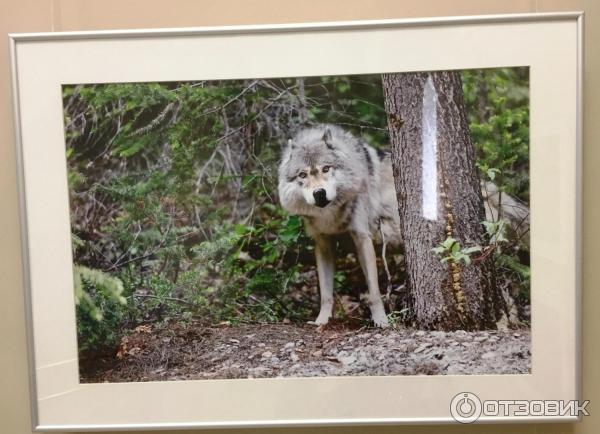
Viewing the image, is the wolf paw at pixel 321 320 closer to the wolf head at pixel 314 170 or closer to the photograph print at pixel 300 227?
the photograph print at pixel 300 227

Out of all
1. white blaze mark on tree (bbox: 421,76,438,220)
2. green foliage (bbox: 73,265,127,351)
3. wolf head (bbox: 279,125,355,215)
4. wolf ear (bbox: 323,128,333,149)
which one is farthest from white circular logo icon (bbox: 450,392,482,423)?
green foliage (bbox: 73,265,127,351)

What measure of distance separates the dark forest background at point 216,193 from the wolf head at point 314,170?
1.0 inches

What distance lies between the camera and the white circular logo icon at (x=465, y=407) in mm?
1133

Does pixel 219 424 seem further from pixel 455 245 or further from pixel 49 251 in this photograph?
pixel 455 245

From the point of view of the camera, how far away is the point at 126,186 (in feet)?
3.65

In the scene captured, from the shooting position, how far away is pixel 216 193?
3.66 feet

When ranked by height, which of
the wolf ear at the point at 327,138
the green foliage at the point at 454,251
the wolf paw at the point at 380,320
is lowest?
the wolf paw at the point at 380,320

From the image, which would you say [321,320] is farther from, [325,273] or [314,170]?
[314,170]

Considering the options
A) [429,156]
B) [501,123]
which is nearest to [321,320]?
[429,156]

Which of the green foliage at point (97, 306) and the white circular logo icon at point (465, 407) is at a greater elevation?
the green foliage at point (97, 306)

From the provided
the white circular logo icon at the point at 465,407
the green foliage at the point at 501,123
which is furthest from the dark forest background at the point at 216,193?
the white circular logo icon at the point at 465,407

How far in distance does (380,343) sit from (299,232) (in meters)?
0.35

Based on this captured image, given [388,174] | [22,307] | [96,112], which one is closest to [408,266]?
[388,174]

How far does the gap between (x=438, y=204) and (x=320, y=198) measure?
294 millimetres
